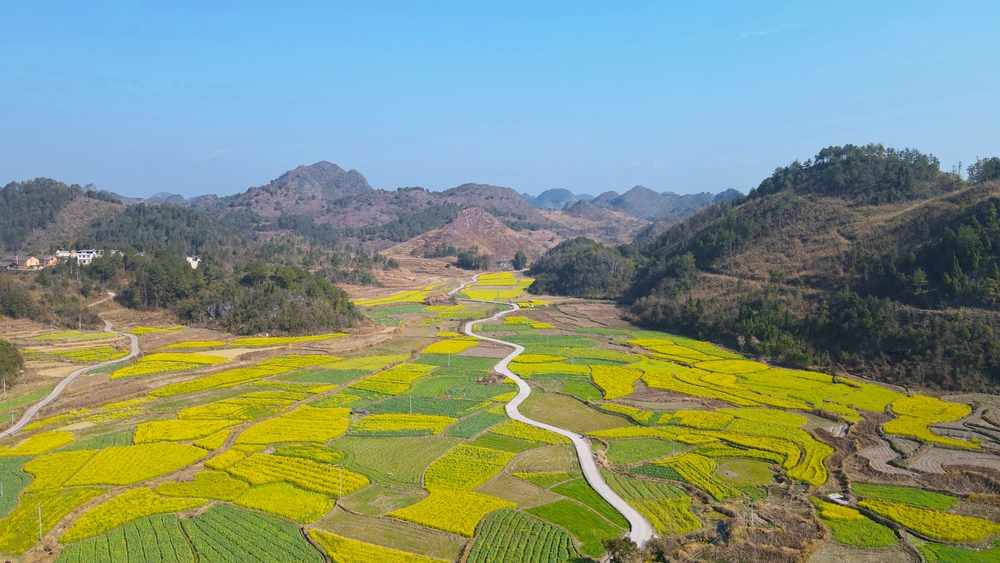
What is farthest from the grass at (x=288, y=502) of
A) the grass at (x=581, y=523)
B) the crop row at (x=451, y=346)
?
the crop row at (x=451, y=346)

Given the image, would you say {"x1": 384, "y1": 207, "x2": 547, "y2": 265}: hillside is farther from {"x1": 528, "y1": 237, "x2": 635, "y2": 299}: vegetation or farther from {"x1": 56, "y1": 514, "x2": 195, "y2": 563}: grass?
{"x1": 56, "y1": 514, "x2": 195, "y2": 563}: grass

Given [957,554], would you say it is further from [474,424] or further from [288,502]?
[288,502]

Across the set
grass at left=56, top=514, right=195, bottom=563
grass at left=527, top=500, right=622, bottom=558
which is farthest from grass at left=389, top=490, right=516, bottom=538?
grass at left=56, top=514, right=195, bottom=563

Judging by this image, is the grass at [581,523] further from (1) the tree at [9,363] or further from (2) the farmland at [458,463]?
(1) the tree at [9,363]

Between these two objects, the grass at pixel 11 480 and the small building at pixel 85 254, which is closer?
the grass at pixel 11 480

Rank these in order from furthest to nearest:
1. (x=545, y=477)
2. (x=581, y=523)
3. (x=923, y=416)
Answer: (x=923, y=416) → (x=545, y=477) → (x=581, y=523)

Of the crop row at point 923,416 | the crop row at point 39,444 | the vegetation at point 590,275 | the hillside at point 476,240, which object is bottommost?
the crop row at point 923,416

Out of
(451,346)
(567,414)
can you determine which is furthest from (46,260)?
(567,414)
